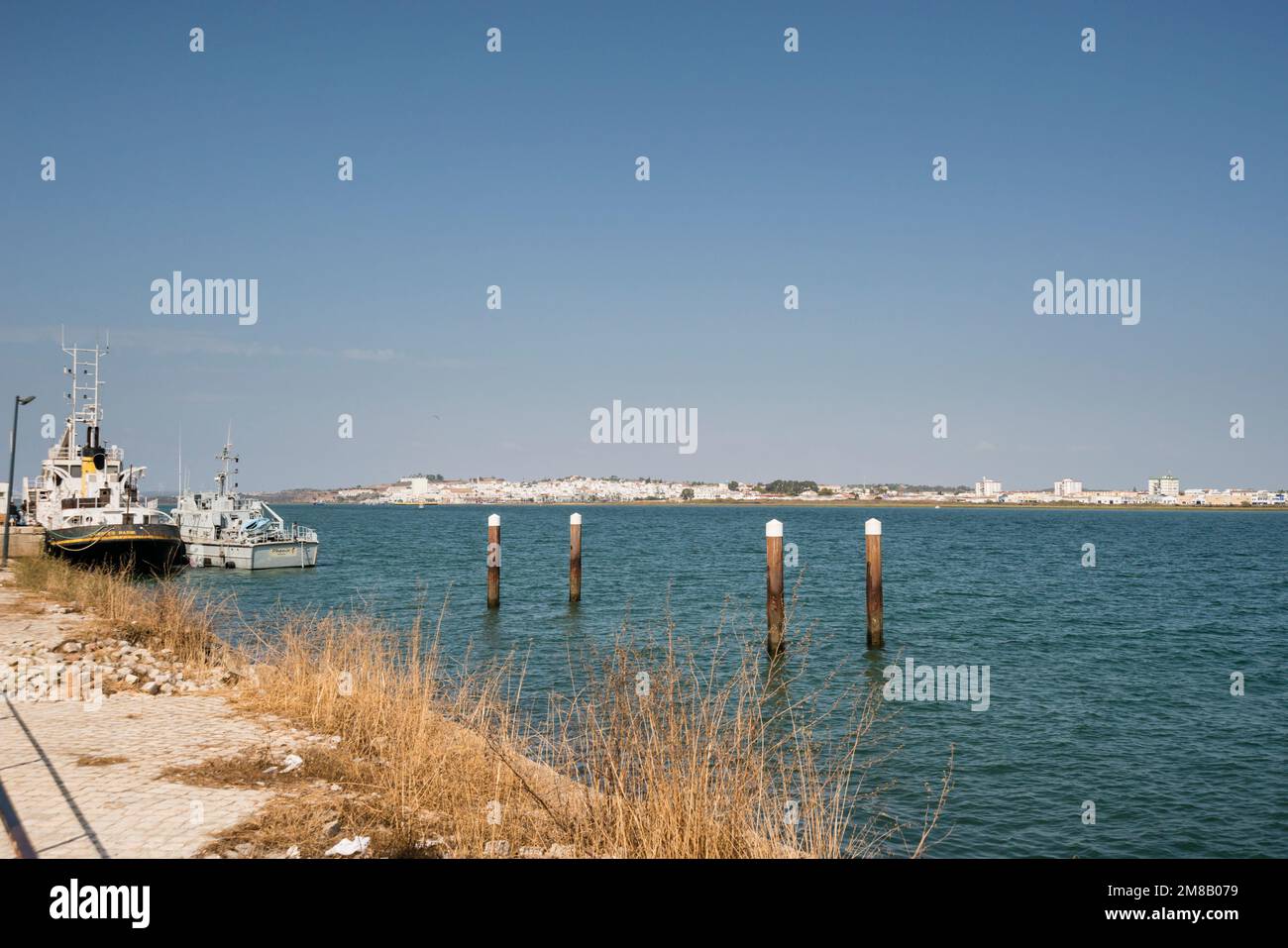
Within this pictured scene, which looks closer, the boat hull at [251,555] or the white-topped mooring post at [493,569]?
the white-topped mooring post at [493,569]

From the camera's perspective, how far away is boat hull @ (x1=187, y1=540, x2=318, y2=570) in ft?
151

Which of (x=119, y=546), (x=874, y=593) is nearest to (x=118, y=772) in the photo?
(x=874, y=593)

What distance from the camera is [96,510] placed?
Result: 39.3 metres

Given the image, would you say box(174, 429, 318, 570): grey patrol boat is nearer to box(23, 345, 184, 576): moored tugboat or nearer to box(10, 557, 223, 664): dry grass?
box(23, 345, 184, 576): moored tugboat

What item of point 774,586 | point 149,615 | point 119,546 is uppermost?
point 119,546

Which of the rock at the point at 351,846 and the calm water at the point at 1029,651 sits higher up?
the rock at the point at 351,846

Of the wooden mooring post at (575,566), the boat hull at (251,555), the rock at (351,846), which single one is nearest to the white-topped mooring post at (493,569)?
the wooden mooring post at (575,566)

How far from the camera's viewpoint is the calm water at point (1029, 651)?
1158 centimetres

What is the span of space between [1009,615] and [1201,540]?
224 feet

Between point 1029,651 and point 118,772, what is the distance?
21341mm

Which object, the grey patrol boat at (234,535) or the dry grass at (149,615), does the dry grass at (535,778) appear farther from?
the grey patrol boat at (234,535)

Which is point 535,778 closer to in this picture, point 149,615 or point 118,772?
point 118,772
